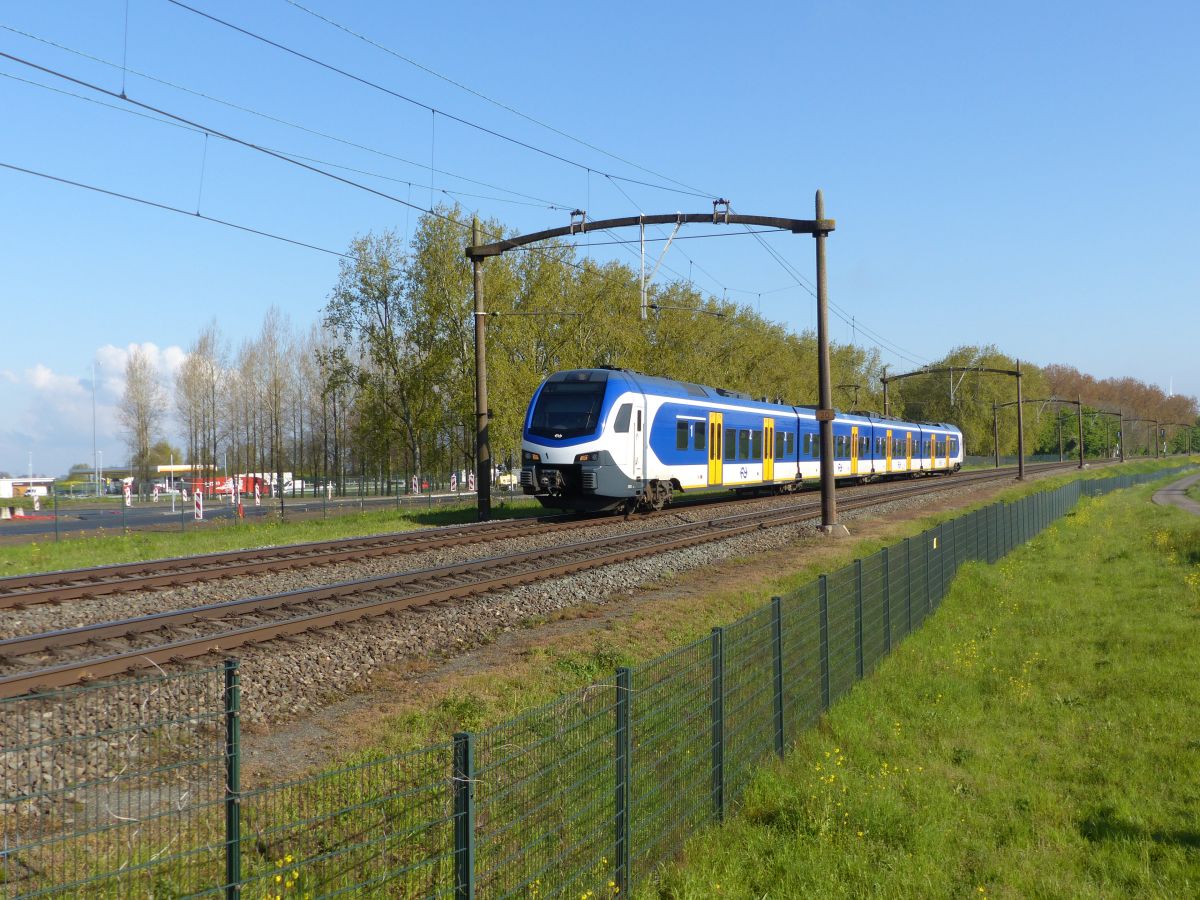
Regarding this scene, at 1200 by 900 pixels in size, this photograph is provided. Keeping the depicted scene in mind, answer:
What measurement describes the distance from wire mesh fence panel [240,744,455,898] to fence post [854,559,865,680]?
17.7ft

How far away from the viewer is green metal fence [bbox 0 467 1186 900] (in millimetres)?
4883

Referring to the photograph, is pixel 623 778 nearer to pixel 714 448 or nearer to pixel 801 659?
pixel 801 659

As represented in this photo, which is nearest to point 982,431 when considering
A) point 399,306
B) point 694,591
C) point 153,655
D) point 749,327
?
point 749,327

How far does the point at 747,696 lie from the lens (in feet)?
25.6

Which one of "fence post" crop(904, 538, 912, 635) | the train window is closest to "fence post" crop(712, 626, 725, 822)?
"fence post" crop(904, 538, 912, 635)

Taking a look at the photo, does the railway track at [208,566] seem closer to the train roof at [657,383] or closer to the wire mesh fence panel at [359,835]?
the train roof at [657,383]

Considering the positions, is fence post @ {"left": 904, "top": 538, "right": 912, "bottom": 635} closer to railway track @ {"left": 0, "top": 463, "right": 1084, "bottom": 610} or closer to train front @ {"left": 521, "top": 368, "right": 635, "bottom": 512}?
railway track @ {"left": 0, "top": 463, "right": 1084, "bottom": 610}

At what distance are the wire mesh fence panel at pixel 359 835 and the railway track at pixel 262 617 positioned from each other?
3520 millimetres

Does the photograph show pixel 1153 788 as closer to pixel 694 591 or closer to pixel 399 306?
pixel 694 591

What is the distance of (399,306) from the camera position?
183 feet

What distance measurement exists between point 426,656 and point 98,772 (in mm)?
4439

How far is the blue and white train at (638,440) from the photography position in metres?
24.4

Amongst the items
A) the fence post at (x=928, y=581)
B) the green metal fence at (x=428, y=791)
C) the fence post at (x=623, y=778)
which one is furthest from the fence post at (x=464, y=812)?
the fence post at (x=928, y=581)

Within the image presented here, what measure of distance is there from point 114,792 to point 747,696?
4.64 metres
